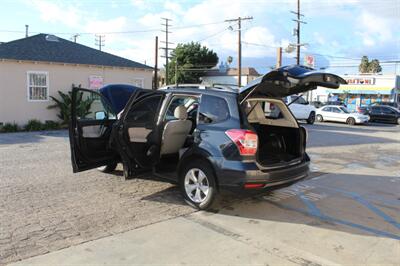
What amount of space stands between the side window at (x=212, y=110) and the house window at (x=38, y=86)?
13429 millimetres

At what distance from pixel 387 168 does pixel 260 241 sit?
672cm

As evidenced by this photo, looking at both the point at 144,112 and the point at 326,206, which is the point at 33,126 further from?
the point at 326,206

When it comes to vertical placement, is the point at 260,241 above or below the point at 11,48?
below

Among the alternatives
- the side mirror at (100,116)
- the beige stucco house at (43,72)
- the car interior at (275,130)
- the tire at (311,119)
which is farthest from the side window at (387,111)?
the side mirror at (100,116)

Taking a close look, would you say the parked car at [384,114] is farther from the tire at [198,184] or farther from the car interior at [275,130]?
the tire at [198,184]

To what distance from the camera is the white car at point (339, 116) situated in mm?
26875

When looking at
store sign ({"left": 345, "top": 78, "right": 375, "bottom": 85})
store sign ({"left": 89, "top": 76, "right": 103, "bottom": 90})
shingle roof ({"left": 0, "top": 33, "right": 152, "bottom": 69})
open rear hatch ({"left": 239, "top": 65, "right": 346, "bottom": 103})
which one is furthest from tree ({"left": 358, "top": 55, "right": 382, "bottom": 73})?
open rear hatch ({"left": 239, "top": 65, "right": 346, "bottom": 103})

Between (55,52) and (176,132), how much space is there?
14242 mm

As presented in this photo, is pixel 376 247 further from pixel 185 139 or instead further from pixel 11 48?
pixel 11 48

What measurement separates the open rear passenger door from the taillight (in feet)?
8.76

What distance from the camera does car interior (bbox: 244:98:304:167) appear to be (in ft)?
20.5

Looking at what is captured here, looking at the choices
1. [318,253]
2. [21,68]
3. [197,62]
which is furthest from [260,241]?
[197,62]

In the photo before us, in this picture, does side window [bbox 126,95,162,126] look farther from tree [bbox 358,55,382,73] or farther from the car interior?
tree [bbox 358,55,382,73]

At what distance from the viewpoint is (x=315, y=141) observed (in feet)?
48.8
